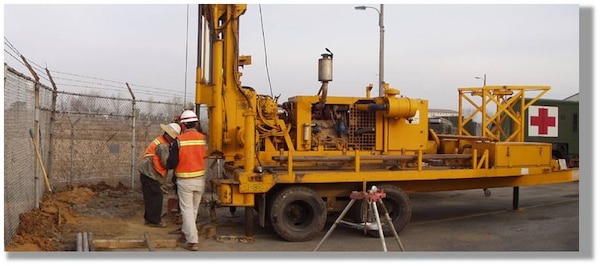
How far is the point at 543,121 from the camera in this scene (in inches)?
719

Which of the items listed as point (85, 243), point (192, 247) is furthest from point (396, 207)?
point (85, 243)

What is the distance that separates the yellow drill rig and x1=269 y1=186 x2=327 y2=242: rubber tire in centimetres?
1

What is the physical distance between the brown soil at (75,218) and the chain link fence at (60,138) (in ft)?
0.65

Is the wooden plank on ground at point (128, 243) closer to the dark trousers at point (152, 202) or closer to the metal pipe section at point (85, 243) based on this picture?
the metal pipe section at point (85, 243)

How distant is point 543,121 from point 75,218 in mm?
14770

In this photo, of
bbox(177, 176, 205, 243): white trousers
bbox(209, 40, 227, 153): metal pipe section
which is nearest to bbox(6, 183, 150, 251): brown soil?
bbox(177, 176, 205, 243): white trousers

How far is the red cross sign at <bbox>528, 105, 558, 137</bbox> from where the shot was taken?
1773 centimetres

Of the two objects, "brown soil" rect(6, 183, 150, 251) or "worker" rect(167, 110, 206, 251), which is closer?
"brown soil" rect(6, 183, 150, 251)

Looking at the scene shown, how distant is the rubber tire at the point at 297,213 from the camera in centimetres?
841

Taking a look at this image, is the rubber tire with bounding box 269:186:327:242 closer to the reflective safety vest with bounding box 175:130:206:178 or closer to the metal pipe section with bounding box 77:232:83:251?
the reflective safety vest with bounding box 175:130:206:178

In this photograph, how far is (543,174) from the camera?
10406mm

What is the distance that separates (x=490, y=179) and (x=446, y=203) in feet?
8.72

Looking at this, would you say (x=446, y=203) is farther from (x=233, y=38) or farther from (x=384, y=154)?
(x=233, y=38)

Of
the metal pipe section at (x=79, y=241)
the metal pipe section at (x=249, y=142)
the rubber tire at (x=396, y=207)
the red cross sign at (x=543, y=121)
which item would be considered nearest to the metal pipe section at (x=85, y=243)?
the metal pipe section at (x=79, y=241)
